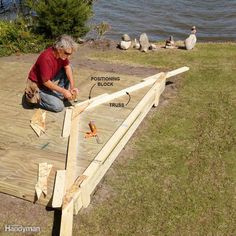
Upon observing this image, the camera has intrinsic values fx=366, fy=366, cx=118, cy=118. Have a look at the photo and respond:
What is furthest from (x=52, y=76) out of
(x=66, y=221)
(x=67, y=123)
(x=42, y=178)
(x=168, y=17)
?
(x=168, y=17)

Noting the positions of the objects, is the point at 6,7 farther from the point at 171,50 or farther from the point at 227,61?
the point at 227,61

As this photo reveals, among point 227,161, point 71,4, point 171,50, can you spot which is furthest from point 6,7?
point 227,161

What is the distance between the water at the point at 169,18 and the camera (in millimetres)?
20109

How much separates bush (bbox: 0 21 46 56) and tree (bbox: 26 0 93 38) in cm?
50

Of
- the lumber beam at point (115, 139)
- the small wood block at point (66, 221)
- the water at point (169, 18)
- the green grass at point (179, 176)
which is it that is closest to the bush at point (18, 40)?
the lumber beam at point (115, 139)

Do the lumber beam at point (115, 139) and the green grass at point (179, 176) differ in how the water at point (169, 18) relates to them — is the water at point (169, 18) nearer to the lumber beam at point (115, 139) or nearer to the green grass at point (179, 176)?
the lumber beam at point (115, 139)

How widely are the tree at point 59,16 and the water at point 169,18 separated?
5.45 metres

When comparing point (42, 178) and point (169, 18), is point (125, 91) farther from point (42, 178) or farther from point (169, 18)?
point (169, 18)

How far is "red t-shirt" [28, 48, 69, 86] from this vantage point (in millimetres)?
7324

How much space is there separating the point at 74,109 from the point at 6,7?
16210mm

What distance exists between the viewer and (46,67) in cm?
730

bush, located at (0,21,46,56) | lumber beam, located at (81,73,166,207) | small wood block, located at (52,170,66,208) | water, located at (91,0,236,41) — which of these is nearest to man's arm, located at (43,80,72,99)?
lumber beam, located at (81,73,166,207)

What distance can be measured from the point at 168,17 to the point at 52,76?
1648 cm

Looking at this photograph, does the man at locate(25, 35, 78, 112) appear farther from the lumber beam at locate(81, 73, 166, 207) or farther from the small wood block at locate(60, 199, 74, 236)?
the small wood block at locate(60, 199, 74, 236)
